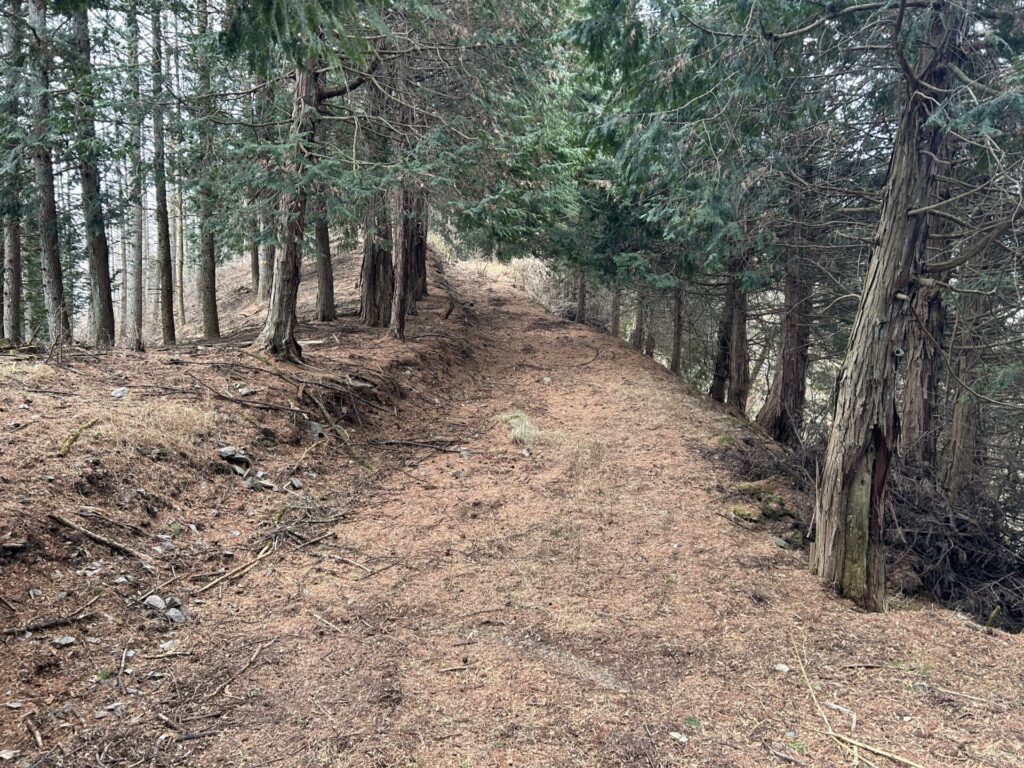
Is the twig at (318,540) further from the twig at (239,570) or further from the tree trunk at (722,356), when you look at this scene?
the tree trunk at (722,356)

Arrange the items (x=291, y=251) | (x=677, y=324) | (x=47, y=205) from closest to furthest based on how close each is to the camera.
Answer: (x=291, y=251)
(x=47, y=205)
(x=677, y=324)

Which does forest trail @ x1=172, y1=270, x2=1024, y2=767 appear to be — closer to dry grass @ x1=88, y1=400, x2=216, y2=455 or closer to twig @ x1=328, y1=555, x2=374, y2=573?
twig @ x1=328, y1=555, x2=374, y2=573

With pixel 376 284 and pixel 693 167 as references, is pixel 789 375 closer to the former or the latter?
pixel 693 167

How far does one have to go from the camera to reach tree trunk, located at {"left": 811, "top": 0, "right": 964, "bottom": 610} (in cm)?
510

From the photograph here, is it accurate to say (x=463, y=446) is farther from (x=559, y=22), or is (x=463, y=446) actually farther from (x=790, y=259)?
(x=559, y=22)

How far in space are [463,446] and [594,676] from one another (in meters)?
4.78

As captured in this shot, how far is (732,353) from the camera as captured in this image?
42.4 feet

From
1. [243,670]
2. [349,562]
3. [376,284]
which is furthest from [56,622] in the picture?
[376,284]

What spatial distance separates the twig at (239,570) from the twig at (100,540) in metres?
0.47

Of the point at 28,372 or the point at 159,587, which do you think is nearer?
the point at 159,587

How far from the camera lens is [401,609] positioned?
14.0 ft

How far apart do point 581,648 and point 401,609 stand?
133 cm

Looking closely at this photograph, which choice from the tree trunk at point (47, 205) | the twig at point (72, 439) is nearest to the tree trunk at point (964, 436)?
the twig at point (72, 439)

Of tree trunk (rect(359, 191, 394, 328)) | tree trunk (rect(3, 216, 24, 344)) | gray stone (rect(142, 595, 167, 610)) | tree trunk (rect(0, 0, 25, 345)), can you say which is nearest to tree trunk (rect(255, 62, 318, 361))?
tree trunk (rect(0, 0, 25, 345))
